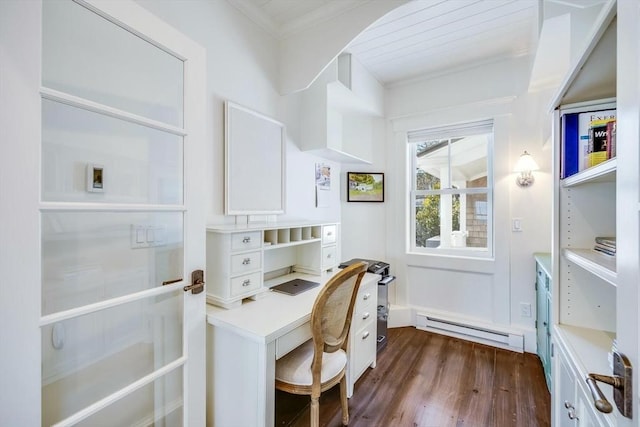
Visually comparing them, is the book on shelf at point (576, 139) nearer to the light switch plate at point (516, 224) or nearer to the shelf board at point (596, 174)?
the shelf board at point (596, 174)

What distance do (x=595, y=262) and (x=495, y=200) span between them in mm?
1900

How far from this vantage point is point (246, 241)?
152 cm

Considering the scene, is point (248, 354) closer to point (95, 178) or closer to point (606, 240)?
point (95, 178)

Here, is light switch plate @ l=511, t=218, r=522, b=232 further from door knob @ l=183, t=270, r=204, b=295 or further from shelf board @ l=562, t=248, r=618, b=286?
door knob @ l=183, t=270, r=204, b=295

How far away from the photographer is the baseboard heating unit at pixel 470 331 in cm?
244

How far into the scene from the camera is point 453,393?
187 centimetres

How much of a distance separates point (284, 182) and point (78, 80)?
50.6 inches

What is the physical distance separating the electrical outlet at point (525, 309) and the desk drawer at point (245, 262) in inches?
95.3

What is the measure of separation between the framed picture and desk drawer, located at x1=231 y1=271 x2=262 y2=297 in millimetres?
1647

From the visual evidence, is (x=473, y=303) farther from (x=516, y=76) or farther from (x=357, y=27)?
(x=357, y=27)

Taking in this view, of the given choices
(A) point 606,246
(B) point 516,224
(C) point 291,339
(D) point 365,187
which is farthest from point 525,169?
(C) point 291,339

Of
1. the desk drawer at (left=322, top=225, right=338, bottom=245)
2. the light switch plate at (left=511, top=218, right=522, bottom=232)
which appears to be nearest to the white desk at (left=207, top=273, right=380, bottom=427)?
the desk drawer at (left=322, top=225, right=338, bottom=245)

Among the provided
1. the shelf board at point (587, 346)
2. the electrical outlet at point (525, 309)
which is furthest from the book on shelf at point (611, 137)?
the electrical outlet at point (525, 309)

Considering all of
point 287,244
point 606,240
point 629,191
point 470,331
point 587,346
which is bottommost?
point 470,331
